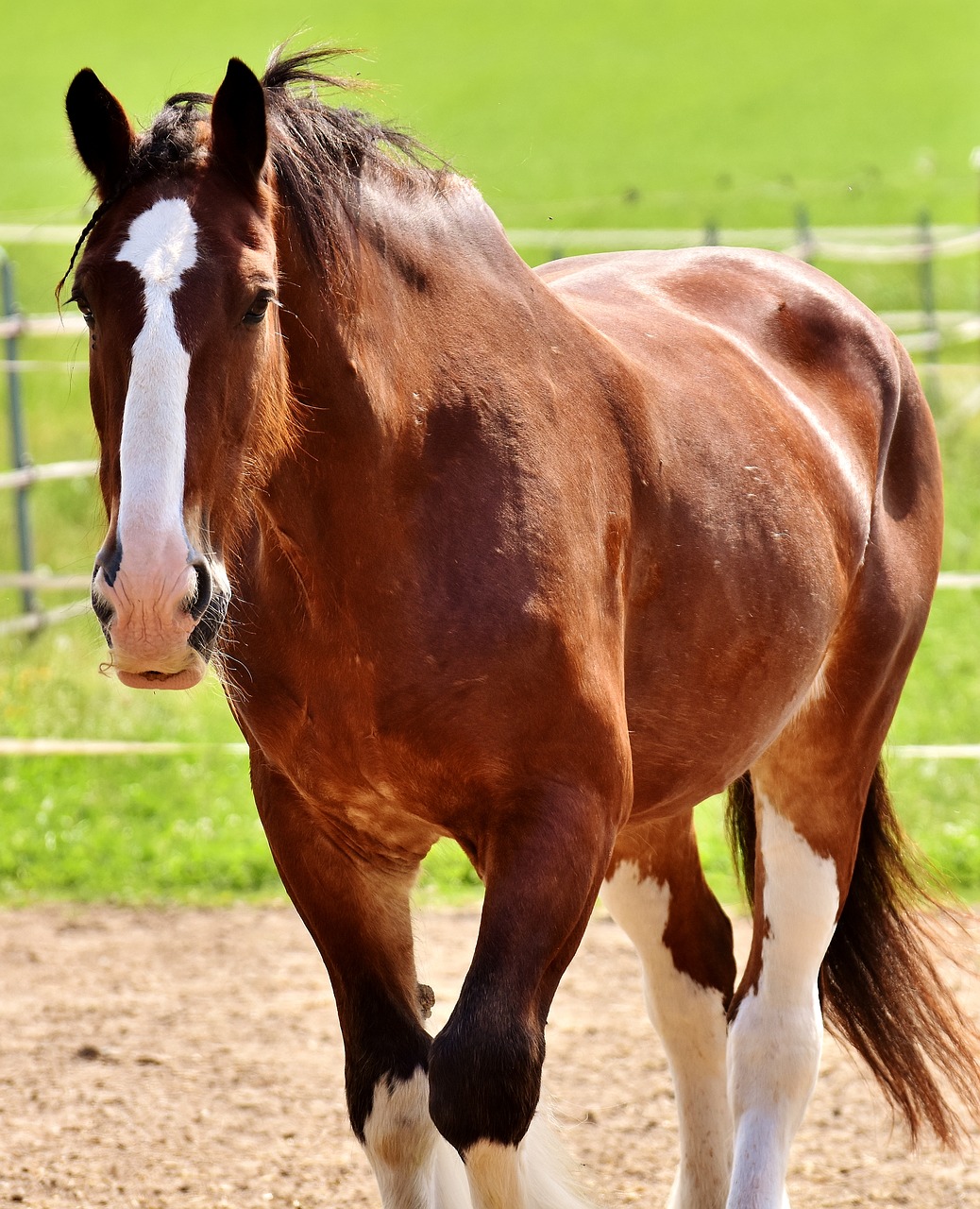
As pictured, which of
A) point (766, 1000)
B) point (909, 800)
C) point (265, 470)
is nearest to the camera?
point (265, 470)

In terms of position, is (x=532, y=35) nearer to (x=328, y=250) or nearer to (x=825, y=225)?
(x=825, y=225)

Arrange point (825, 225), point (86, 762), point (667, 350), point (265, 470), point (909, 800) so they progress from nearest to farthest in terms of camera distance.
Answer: point (265, 470), point (667, 350), point (909, 800), point (86, 762), point (825, 225)

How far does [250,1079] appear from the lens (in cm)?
431

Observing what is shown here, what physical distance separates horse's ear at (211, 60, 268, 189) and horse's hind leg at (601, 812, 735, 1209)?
1.75m

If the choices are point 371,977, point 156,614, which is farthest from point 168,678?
point 371,977

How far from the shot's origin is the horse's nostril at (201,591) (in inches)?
74.2

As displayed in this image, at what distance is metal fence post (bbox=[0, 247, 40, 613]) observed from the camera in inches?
336

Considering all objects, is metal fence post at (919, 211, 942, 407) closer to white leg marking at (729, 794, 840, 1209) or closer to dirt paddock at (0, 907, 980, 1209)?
dirt paddock at (0, 907, 980, 1209)

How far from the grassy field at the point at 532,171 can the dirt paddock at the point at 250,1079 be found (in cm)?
61

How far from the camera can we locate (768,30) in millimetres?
27000

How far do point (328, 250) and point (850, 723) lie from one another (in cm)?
171

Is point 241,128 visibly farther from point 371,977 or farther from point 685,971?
point 685,971

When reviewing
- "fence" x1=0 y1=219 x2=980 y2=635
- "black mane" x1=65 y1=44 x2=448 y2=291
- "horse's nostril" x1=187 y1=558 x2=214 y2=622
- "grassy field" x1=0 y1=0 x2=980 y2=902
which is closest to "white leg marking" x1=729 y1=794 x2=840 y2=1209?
"grassy field" x1=0 y1=0 x2=980 y2=902

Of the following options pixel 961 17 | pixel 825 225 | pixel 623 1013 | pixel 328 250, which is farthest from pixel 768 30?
pixel 328 250
